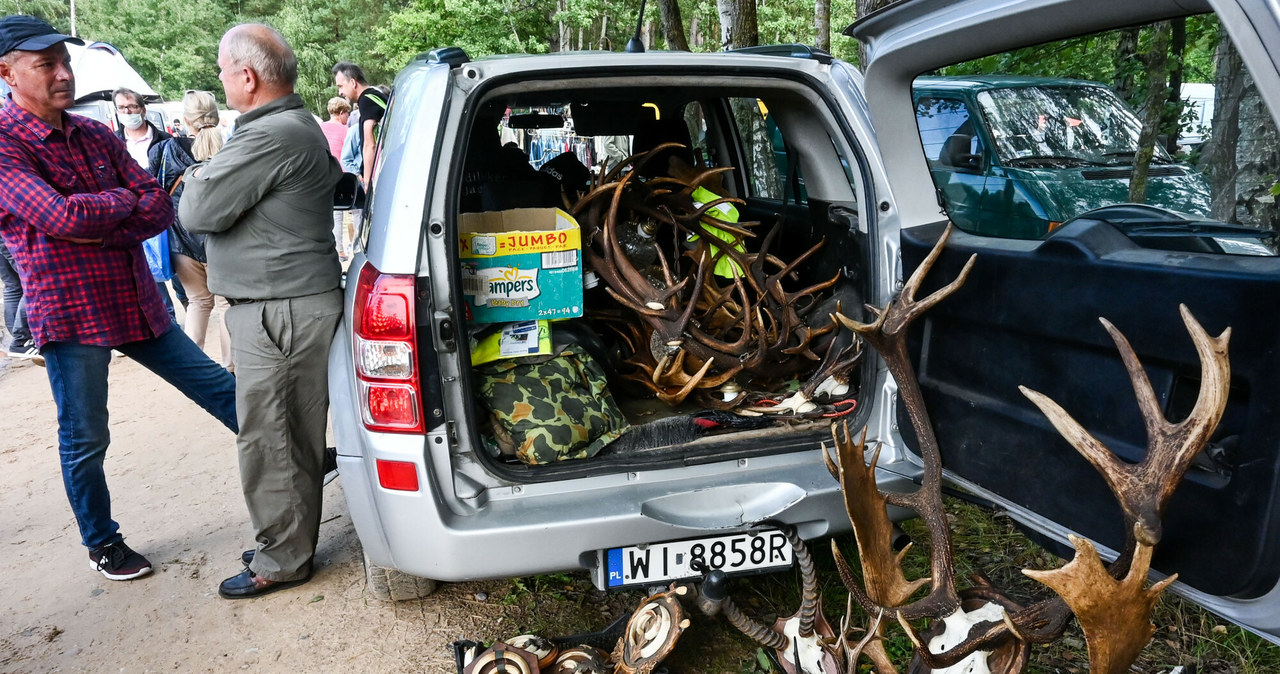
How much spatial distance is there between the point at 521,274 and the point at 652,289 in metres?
0.69

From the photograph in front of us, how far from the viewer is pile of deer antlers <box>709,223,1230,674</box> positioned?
4.65ft

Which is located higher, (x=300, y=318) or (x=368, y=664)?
(x=300, y=318)

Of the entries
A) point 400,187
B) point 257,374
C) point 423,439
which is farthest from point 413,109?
point 257,374

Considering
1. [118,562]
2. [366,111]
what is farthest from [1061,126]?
[366,111]

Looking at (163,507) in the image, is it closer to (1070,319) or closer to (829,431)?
(829,431)

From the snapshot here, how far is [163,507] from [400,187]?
101 inches

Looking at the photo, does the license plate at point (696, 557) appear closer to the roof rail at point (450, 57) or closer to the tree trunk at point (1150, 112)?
the tree trunk at point (1150, 112)

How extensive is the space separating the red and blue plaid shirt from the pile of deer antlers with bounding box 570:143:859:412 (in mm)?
1674

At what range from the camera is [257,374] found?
2.75m

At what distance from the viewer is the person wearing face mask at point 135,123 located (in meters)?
6.11

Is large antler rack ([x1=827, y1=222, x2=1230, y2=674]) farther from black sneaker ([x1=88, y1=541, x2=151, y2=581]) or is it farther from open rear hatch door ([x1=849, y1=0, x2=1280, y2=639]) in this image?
black sneaker ([x1=88, y1=541, x2=151, y2=581])

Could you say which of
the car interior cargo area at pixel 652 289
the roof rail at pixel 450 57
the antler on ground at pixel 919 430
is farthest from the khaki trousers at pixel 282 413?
the antler on ground at pixel 919 430

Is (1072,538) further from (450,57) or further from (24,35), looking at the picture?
(24,35)

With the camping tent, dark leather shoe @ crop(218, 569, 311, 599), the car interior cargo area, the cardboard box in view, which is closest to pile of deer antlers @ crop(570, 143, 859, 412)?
the car interior cargo area
